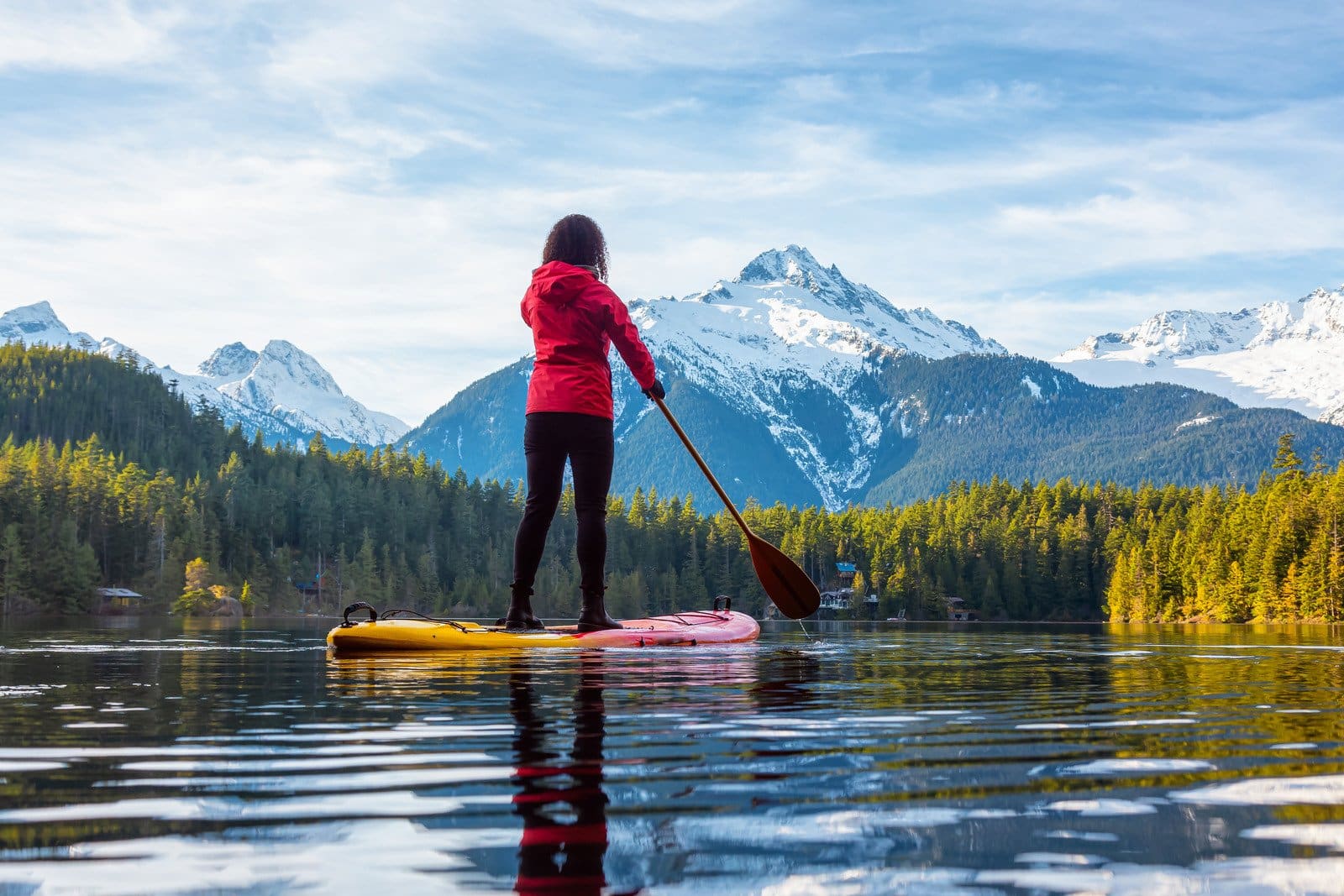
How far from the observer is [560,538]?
16875 cm

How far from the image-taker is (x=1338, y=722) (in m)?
6.66

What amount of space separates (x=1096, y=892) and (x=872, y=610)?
6276 inches

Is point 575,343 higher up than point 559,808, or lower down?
higher up

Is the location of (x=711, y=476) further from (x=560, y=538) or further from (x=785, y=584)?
(x=560, y=538)

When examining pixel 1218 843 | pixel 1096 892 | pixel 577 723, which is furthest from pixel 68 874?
pixel 577 723

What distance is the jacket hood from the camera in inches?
579

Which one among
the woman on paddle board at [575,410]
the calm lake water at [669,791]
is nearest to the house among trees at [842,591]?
the woman on paddle board at [575,410]

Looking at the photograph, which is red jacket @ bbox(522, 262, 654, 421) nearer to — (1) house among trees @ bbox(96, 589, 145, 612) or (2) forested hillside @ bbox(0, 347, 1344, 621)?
(2) forested hillside @ bbox(0, 347, 1344, 621)

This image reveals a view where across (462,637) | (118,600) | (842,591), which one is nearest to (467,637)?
(462,637)

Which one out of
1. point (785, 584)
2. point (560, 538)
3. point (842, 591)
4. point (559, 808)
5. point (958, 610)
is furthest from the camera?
point (560, 538)

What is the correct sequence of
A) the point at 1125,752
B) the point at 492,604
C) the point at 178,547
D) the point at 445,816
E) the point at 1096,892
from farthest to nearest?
1. the point at 492,604
2. the point at 178,547
3. the point at 1125,752
4. the point at 445,816
5. the point at 1096,892

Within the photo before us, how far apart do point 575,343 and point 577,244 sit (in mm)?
1352

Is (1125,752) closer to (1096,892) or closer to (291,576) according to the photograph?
(1096,892)

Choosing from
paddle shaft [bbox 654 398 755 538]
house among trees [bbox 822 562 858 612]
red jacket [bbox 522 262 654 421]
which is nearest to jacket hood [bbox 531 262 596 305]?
red jacket [bbox 522 262 654 421]
